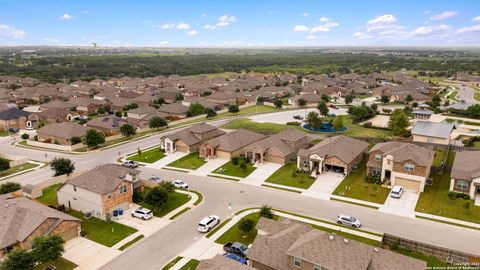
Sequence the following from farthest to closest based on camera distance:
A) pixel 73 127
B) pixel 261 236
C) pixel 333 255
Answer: pixel 73 127 → pixel 261 236 → pixel 333 255

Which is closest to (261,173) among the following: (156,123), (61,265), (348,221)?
(348,221)

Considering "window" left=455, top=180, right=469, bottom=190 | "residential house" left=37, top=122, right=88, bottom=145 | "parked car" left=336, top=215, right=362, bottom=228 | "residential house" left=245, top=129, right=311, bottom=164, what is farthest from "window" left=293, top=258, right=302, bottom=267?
"residential house" left=37, top=122, right=88, bottom=145

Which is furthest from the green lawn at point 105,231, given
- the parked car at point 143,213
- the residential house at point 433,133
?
the residential house at point 433,133

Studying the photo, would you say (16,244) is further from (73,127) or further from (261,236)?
(73,127)

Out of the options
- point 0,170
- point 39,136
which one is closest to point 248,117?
point 39,136

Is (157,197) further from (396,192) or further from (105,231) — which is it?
(396,192)

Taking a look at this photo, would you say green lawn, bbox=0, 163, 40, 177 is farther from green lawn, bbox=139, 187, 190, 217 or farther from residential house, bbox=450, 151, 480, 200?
residential house, bbox=450, 151, 480, 200
